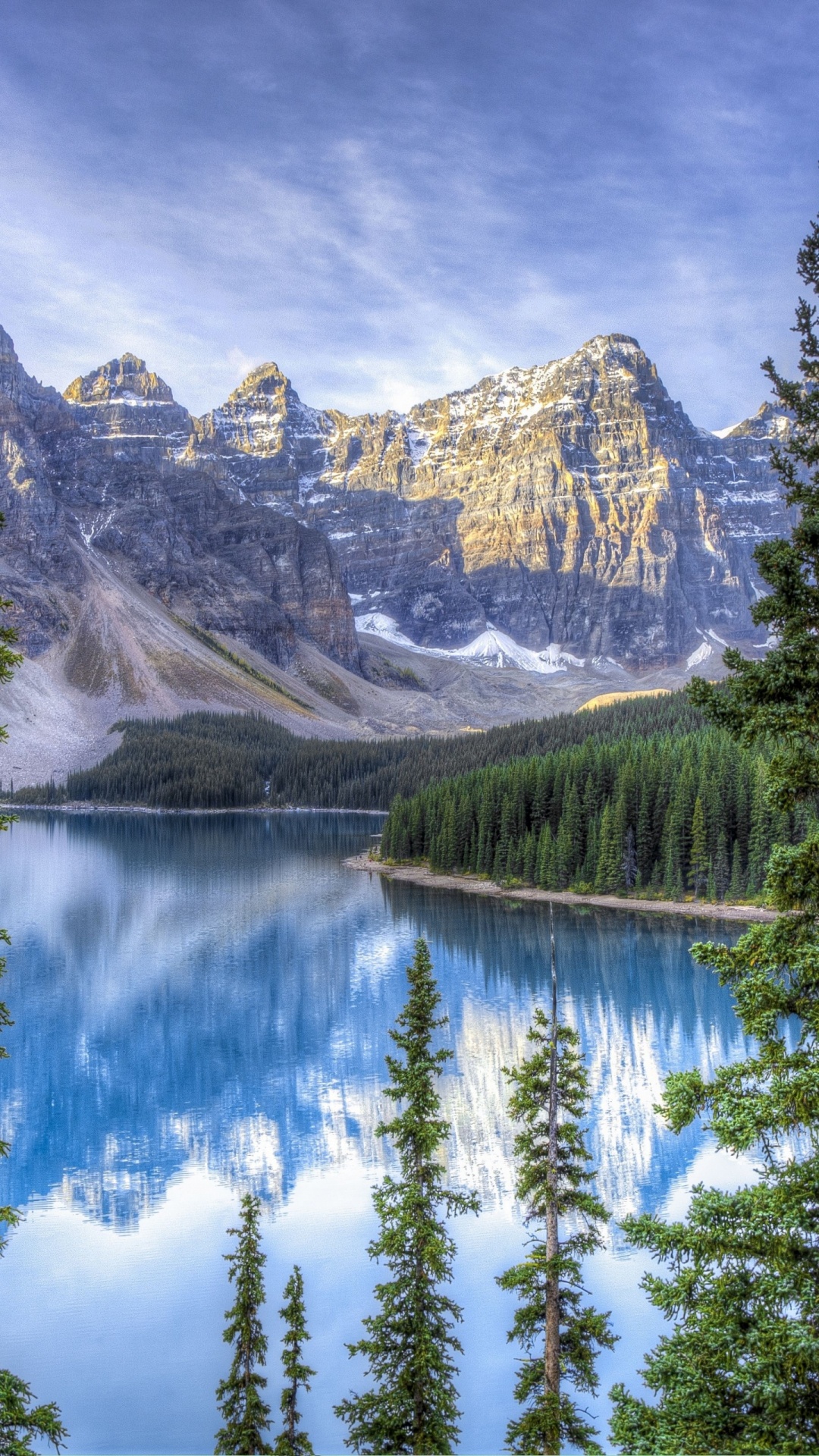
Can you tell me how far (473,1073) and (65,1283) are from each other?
16477 mm

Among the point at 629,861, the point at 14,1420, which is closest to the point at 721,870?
the point at 629,861

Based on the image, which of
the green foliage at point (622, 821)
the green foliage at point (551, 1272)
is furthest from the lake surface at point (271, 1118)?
the green foliage at point (622, 821)

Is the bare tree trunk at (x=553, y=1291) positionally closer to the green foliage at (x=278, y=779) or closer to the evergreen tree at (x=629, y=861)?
the evergreen tree at (x=629, y=861)

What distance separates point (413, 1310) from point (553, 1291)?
1911 millimetres

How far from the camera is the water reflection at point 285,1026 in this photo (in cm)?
2966

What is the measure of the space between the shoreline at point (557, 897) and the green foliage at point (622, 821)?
4.42ft

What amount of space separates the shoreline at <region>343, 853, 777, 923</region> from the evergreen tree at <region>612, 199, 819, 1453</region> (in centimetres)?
5170

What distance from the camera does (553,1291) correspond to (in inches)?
492

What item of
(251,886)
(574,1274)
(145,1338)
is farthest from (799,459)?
(251,886)

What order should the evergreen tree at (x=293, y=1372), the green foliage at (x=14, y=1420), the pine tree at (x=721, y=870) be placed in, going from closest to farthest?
the green foliage at (x=14, y=1420)
the evergreen tree at (x=293, y=1372)
the pine tree at (x=721, y=870)

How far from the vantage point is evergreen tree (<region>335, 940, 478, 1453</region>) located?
490 inches

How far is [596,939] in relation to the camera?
60.2 metres

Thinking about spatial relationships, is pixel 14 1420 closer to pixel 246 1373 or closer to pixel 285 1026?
pixel 246 1373

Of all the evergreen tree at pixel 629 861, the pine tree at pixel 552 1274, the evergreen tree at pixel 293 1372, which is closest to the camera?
the pine tree at pixel 552 1274
